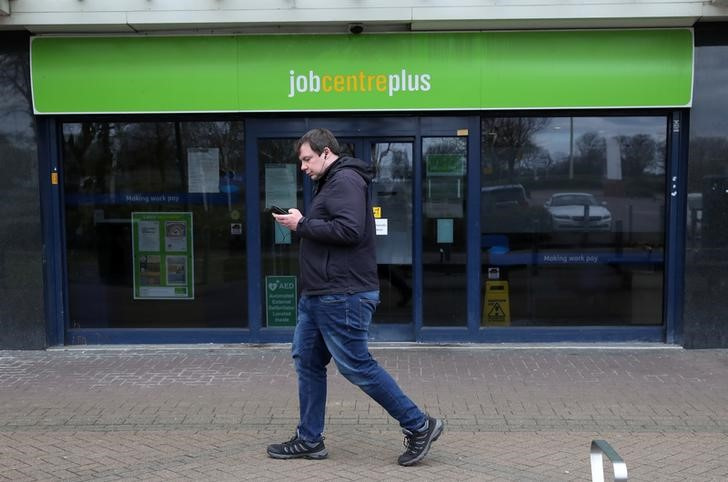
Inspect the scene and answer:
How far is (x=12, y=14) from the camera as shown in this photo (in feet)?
20.9

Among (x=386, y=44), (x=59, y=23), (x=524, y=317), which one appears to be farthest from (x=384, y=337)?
(x=59, y=23)

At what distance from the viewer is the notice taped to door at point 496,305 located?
7.19 m

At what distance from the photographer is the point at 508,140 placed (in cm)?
701

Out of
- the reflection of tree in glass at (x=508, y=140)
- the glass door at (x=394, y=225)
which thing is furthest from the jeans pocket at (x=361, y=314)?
the reflection of tree in glass at (x=508, y=140)

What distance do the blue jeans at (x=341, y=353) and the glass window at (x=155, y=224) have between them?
332cm

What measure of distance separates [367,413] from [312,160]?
6.66ft

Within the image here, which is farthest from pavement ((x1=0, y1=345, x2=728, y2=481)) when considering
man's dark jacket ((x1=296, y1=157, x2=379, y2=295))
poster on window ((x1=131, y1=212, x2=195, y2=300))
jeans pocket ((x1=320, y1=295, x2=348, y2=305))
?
man's dark jacket ((x1=296, y1=157, x2=379, y2=295))

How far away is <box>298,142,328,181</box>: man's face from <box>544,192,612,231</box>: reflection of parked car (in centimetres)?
379

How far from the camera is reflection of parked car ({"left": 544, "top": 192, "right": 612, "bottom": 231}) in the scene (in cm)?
709

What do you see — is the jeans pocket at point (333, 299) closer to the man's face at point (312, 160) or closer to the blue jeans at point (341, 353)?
the blue jeans at point (341, 353)

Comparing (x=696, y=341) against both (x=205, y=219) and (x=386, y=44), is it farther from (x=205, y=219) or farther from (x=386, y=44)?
(x=205, y=219)

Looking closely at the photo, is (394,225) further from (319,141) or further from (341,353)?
(341,353)

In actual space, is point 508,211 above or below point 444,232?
above

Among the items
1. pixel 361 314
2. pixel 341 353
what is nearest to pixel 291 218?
pixel 361 314
